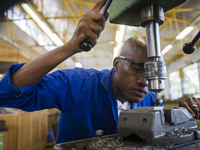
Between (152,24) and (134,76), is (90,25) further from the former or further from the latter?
(134,76)

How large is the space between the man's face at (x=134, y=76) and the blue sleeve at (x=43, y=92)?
0.24 metres

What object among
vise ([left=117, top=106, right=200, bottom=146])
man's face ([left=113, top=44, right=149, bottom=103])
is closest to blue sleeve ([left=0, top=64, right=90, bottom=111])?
man's face ([left=113, top=44, right=149, bottom=103])

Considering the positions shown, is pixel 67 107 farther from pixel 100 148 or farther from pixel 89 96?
pixel 100 148

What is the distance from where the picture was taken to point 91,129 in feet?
3.20

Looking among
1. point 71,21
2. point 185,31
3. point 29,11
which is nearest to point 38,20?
point 29,11

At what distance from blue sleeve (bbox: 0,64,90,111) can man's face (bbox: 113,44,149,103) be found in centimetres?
24

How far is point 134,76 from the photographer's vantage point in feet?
3.08

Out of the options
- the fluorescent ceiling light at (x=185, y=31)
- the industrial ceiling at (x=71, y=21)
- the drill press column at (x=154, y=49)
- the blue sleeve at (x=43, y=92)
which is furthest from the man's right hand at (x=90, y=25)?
the fluorescent ceiling light at (x=185, y=31)

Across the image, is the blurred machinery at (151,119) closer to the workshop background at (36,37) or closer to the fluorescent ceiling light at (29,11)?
the workshop background at (36,37)

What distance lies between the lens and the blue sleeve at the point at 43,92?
692 mm

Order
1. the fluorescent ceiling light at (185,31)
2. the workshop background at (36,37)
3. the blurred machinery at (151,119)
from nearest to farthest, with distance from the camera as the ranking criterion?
1. the blurred machinery at (151,119)
2. the workshop background at (36,37)
3. the fluorescent ceiling light at (185,31)

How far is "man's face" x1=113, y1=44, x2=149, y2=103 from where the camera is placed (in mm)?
922

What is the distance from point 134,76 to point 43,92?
47cm

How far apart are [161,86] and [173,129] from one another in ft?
0.55
